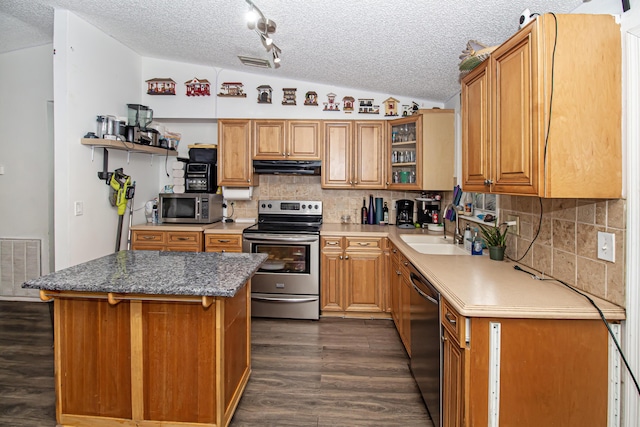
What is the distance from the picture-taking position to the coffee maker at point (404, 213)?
12.7 ft

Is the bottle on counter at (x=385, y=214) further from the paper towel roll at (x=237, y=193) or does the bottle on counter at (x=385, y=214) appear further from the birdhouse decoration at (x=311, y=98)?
the paper towel roll at (x=237, y=193)

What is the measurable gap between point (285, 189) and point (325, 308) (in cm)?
154

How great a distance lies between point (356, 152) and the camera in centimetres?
379

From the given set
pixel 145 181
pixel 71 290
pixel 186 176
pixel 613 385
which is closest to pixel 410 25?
pixel 613 385

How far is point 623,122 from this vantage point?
1346 mm

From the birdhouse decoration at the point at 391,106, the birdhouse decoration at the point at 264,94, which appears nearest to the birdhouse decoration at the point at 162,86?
the birdhouse decoration at the point at 264,94

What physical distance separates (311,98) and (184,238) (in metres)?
2.14

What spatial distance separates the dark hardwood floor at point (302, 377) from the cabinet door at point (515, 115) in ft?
4.88

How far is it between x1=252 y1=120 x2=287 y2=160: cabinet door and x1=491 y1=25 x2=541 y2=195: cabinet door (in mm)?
2486

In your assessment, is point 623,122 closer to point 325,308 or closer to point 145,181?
point 325,308

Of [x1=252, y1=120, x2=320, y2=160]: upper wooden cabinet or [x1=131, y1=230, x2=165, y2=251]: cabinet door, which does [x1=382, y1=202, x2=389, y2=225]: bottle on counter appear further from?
[x1=131, y1=230, x2=165, y2=251]: cabinet door

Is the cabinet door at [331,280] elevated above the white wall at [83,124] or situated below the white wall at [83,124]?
below

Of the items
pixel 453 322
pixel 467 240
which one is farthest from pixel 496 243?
Result: pixel 453 322

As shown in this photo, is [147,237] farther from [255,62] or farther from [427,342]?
[427,342]
